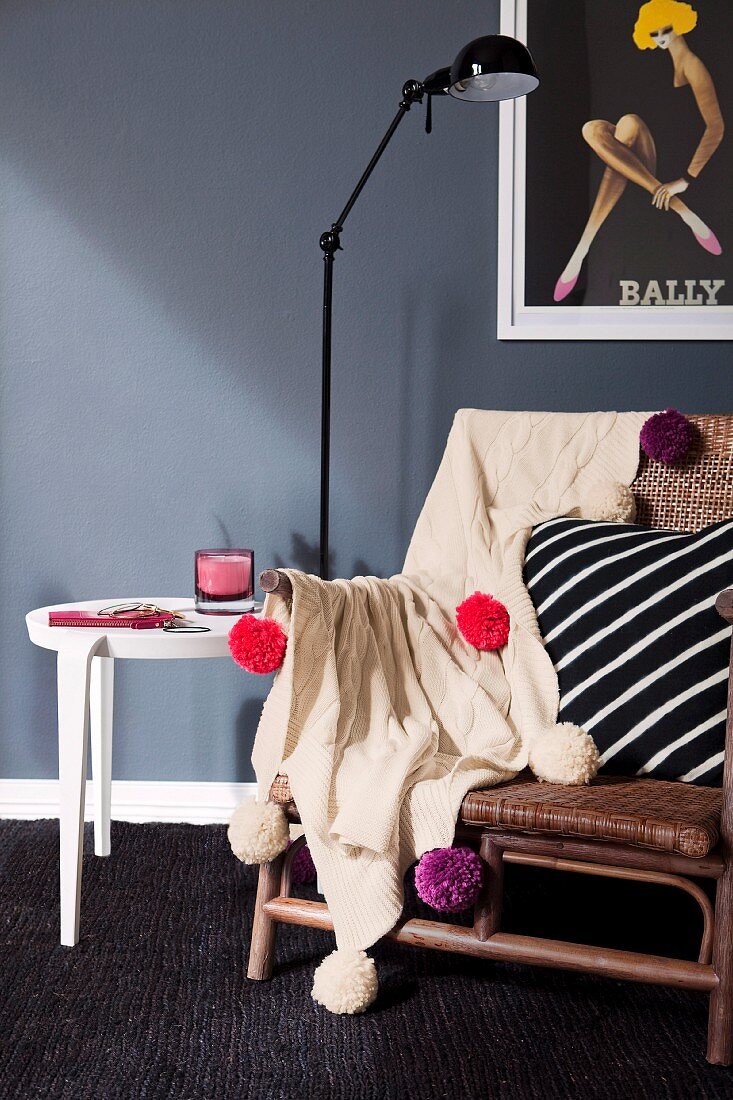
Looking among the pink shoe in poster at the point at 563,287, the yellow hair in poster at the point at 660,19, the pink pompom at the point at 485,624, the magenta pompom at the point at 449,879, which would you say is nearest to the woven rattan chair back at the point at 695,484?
the pink pompom at the point at 485,624

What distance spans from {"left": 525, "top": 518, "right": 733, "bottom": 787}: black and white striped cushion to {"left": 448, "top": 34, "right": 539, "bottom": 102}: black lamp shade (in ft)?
2.53

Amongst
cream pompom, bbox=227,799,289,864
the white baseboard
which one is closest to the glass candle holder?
cream pompom, bbox=227,799,289,864

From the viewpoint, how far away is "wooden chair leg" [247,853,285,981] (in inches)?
57.2

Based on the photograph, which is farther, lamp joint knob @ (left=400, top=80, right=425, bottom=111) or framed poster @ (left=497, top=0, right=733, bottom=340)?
framed poster @ (left=497, top=0, right=733, bottom=340)

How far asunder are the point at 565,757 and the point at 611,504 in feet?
1.77

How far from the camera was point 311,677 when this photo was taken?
4.81 ft

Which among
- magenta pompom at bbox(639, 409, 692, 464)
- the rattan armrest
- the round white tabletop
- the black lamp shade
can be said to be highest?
the black lamp shade

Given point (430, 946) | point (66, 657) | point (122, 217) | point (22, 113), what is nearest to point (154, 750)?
point (66, 657)

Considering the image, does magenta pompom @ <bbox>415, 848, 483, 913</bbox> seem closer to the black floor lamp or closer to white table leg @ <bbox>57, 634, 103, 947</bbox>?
white table leg @ <bbox>57, 634, 103, 947</bbox>

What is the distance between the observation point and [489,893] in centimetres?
132

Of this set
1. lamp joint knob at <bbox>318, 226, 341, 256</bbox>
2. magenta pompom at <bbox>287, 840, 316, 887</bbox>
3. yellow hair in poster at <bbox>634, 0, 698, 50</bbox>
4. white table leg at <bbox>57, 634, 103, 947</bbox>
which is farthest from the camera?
yellow hair in poster at <bbox>634, 0, 698, 50</bbox>

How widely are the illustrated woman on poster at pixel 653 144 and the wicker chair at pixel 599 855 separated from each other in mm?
1137

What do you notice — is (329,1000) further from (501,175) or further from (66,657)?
(501,175)

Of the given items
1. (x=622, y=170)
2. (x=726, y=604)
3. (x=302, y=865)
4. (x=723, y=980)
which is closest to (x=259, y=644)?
(x=302, y=865)
